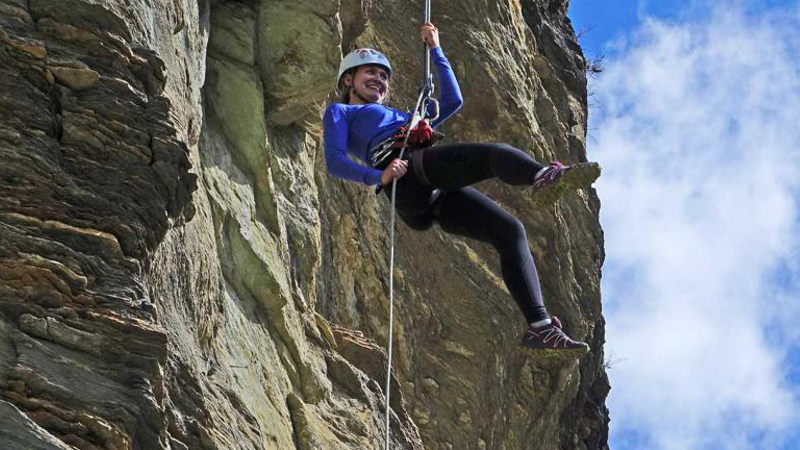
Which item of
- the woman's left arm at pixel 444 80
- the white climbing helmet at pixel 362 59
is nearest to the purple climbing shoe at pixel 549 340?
the woman's left arm at pixel 444 80

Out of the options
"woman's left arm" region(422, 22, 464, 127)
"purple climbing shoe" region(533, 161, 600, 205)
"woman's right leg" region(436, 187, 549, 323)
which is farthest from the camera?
"woman's left arm" region(422, 22, 464, 127)

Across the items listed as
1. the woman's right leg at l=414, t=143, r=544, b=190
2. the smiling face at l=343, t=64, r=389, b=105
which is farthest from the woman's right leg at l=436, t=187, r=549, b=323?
the smiling face at l=343, t=64, r=389, b=105

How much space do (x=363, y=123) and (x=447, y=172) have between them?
91 cm

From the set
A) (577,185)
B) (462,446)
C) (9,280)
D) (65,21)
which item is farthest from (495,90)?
(9,280)

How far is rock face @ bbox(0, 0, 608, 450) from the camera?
301 inches

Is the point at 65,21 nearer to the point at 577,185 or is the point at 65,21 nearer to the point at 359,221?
the point at 577,185

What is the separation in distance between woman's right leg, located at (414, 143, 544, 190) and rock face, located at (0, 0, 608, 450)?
50.1 inches

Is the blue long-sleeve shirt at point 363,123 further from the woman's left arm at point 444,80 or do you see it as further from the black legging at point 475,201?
the black legging at point 475,201

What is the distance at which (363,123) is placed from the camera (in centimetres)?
1084

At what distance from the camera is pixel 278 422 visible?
412 inches

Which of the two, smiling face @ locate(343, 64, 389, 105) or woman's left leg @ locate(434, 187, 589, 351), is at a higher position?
smiling face @ locate(343, 64, 389, 105)

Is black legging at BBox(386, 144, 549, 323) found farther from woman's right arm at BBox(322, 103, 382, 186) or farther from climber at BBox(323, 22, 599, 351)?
woman's right arm at BBox(322, 103, 382, 186)

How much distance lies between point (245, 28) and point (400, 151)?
7.77ft

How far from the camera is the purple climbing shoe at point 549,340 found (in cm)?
960
